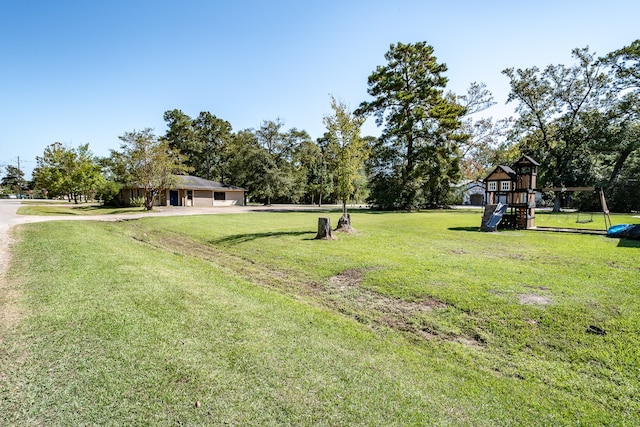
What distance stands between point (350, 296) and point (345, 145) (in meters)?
7.59

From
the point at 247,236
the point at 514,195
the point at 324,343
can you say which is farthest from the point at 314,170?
the point at 324,343

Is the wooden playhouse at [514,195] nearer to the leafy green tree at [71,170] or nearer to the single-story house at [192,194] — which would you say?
the single-story house at [192,194]

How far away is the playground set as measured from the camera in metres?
13.3

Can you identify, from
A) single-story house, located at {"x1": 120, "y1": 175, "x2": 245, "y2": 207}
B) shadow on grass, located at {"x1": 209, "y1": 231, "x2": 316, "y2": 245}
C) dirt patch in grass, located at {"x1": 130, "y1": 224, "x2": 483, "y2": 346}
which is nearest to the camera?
dirt patch in grass, located at {"x1": 130, "y1": 224, "x2": 483, "y2": 346}

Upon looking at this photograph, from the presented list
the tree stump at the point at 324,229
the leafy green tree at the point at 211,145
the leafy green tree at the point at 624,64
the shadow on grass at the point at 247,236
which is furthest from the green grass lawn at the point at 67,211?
the leafy green tree at the point at 624,64

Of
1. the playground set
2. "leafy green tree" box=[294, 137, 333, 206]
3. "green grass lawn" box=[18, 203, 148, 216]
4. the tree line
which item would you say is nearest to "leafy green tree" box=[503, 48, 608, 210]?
the tree line

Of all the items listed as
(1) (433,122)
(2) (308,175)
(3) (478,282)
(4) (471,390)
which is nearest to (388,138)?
(1) (433,122)

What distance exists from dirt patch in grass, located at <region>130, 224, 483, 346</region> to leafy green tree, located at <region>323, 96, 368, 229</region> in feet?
17.1

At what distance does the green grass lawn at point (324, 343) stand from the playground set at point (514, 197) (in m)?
6.38

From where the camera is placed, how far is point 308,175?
1973 inches

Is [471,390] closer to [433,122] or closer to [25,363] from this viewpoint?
[25,363]

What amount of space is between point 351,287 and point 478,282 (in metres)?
2.28

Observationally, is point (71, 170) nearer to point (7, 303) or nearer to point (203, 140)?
point (203, 140)

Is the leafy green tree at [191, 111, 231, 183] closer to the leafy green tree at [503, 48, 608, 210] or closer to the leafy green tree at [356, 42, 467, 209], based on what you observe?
the leafy green tree at [356, 42, 467, 209]
